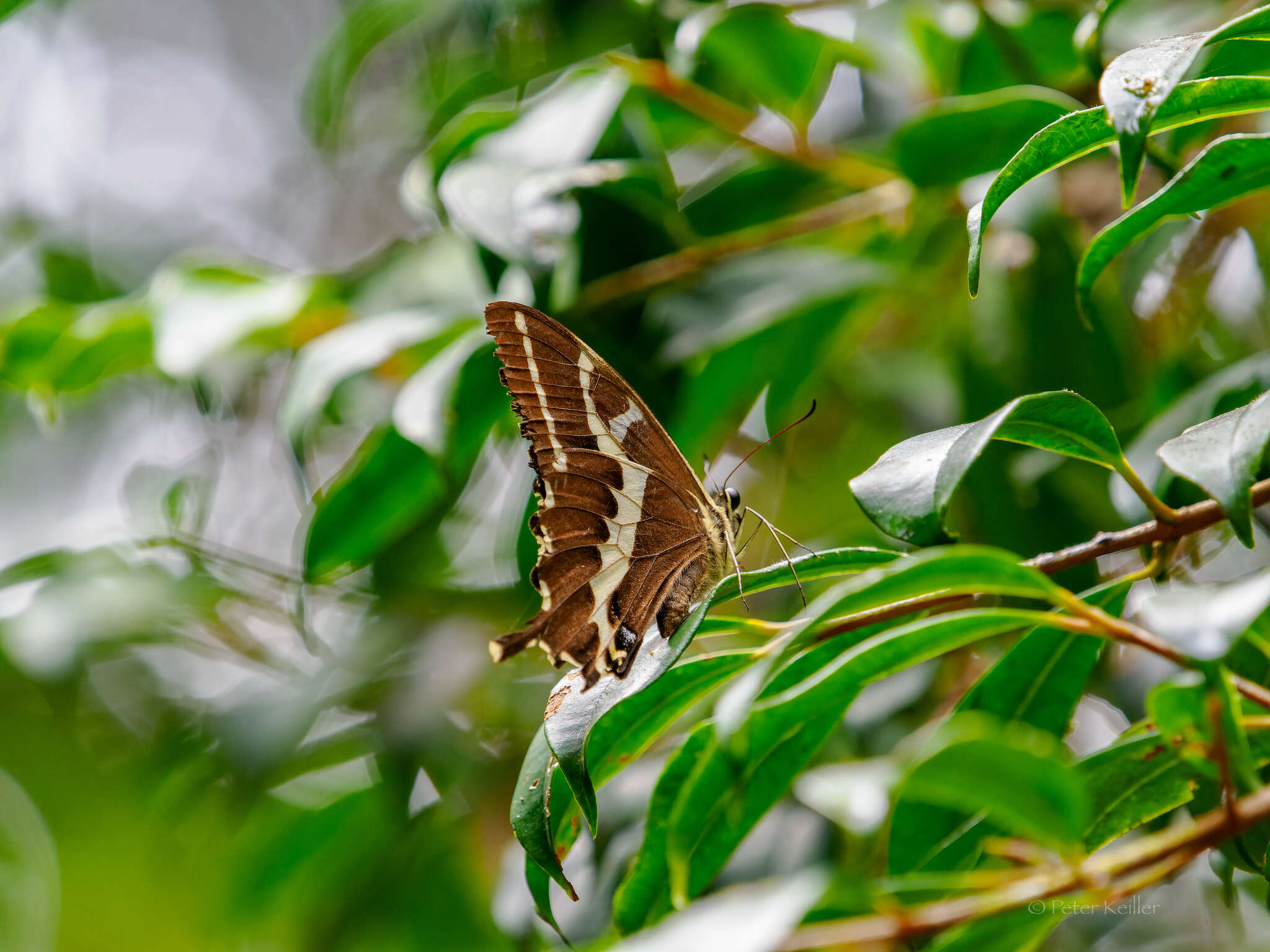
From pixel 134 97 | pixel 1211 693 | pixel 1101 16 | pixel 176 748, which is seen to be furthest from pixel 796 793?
pixel 134 97

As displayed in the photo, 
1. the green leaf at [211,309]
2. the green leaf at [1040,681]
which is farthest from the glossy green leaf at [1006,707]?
the green leaf at [211,309]

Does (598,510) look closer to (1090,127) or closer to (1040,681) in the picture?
(1040,681)

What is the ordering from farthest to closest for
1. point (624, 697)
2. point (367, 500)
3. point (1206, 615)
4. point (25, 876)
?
point (25, 876)
point (367, 500)
point (624, 697)
point (1206, 615)

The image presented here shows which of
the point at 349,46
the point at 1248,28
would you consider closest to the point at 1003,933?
the point at 1248,28

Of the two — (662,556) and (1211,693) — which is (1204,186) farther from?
(662,556)

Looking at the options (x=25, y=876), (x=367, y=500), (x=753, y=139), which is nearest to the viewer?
(x=367, y=500)

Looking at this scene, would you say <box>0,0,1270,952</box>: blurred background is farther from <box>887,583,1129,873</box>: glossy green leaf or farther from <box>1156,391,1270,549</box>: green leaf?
<box>1156,391,1270,549</box>: green leaf
